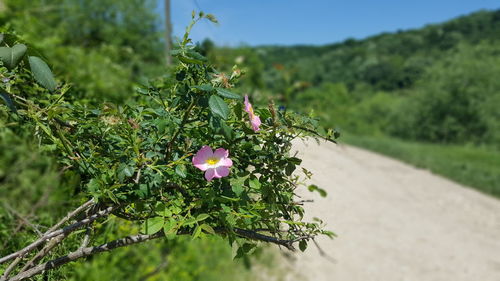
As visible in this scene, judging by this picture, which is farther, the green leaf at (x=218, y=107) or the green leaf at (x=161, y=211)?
the green leaf at (x=161, y=211)

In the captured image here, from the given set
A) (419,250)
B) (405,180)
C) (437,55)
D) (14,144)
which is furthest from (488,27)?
(14,144)

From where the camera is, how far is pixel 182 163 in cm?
93

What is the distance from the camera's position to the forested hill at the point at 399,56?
33.9 m

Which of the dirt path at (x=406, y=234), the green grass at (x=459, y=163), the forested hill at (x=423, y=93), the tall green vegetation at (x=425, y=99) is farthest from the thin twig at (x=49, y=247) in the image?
the green grass at (x=459, y=163)

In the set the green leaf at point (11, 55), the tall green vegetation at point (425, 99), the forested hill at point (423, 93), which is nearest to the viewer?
the green leaf at point (11, 55)

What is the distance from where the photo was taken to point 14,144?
85.2 inches

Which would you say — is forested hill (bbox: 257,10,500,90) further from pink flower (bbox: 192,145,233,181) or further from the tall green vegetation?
pink flower (bbox: 192,145,233,181)

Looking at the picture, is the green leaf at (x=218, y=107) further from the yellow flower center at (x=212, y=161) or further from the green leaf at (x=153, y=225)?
the green leaf at (x=153, y=225)

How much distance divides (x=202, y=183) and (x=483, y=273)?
533 centimetres

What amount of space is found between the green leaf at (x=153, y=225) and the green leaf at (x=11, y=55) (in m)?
0.41

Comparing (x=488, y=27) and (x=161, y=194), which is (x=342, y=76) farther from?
(x=161, y=194)

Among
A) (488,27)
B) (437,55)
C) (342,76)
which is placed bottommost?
(342,76)

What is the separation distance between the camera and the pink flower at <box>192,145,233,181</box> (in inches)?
35.7

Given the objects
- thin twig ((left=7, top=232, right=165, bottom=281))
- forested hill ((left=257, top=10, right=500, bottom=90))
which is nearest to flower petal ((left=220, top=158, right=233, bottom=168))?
thin twig ((left=7, top=232, right=165, bottom=281))
